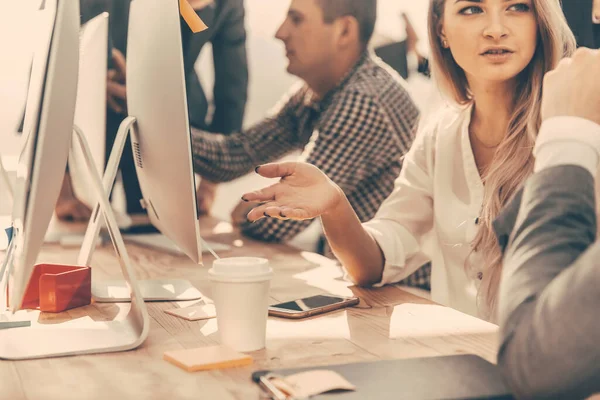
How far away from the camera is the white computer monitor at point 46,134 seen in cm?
79

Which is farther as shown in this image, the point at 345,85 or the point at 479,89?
the point at 345,85

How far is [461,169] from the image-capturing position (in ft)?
4.92

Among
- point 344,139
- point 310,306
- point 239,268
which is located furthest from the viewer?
point 344,139

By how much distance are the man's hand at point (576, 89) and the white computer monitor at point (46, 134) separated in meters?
0.52

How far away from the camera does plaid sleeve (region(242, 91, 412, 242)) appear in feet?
6.75

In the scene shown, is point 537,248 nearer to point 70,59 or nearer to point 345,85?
point 70,59

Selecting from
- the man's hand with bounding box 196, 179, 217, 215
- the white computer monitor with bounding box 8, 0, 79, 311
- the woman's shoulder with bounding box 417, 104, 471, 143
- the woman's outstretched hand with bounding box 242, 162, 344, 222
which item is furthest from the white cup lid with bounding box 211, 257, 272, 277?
the man's hand with bounding box 196, 179, 217, 215

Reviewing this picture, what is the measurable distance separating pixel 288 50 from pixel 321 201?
1.20 m

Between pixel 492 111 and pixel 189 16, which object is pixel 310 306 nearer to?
pixel 189 16

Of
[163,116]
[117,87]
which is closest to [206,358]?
[163,116]

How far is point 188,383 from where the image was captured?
793mm

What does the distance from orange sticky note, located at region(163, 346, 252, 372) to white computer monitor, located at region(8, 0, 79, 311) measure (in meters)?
0.19

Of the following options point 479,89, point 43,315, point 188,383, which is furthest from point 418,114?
point 188,383

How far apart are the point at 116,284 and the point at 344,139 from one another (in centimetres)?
92
